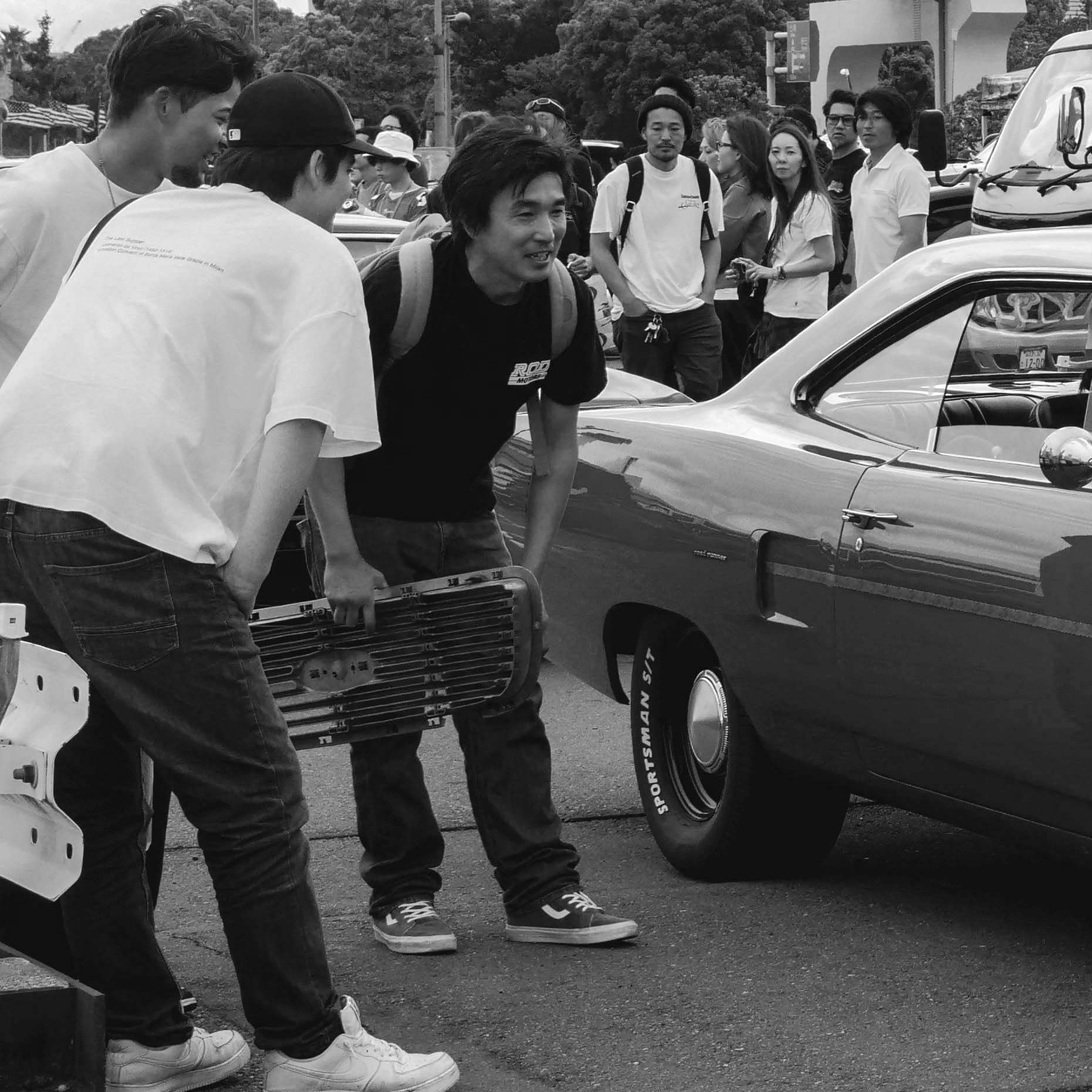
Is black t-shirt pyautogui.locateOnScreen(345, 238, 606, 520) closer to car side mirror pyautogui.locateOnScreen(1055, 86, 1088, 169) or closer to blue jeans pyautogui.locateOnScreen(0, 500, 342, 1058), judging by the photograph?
blue jeans pyautogui.locateOnScreen(0, 500, 342, 1058)

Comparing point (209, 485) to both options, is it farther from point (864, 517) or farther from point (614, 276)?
point (614, 276)

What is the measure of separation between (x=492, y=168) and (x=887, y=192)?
18.9 ft

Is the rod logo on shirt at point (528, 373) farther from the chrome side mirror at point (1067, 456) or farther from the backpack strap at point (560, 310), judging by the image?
the chrome side mirror at point (1067, 456)

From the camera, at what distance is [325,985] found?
3.12 m

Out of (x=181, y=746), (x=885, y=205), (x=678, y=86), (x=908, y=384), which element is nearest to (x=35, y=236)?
(x=181, y=746)

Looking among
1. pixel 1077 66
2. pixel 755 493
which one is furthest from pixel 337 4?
pixel 755 493

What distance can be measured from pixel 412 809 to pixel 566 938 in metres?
0.44

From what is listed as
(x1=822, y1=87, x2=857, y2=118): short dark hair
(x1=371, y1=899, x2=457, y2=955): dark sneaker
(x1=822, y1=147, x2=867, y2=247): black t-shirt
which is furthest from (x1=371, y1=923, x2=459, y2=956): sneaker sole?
(x1=822, y1=87, x2=857, y2=118): short dark hair

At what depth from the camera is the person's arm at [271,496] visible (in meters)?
2.92

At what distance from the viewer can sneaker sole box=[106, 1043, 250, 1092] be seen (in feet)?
10.7

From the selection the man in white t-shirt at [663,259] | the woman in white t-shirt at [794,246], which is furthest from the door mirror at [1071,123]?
the man in white t-shirt at [663,259]

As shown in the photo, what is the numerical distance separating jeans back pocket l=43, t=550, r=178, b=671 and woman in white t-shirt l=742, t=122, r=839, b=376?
Answer: 6.48 m

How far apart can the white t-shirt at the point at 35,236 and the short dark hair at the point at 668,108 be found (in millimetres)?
5644

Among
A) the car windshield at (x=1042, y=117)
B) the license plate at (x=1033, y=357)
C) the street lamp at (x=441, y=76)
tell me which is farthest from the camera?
the street lamp at (x=441, y=76)
